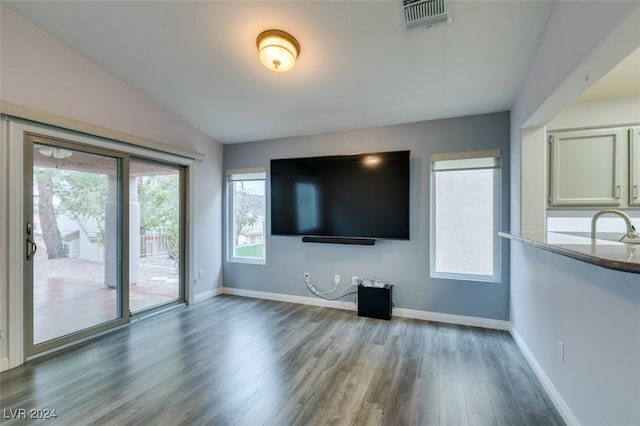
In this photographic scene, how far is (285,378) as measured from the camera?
2.16 metres

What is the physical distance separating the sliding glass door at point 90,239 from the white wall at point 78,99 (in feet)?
0.86

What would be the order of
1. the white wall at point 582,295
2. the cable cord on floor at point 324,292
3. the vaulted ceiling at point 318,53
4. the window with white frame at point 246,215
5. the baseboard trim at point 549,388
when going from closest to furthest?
the white wall at point 582,295 → the baseboard trim at point 549,388 → the vaulted ceiling at point 318,53 → the cable cord on floor at point 324,292 → the window with white frame at point 246,215

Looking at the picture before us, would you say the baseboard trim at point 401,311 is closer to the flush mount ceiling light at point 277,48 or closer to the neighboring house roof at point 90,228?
the neighboring house roof at point 90,228

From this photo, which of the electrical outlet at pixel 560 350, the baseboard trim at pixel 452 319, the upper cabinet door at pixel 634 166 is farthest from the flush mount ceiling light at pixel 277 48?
the upper cabinet door at pixel 634 166

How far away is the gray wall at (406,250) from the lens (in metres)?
3.14

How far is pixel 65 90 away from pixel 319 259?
3266mm

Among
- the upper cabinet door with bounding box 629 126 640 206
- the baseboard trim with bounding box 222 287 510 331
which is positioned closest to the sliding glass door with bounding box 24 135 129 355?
the baseboard trim with bounding box 222 287 510 331

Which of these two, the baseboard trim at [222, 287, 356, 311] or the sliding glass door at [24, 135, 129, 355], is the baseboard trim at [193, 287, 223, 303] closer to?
the baseboard trim at [222, 287, 356, 311]

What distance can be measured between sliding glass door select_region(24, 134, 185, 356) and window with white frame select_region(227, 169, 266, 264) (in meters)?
0.94

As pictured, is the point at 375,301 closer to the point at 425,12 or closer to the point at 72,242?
the point at 425,12

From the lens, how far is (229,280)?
14.8 feet

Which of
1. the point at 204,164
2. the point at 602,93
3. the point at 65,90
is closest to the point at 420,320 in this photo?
the point at 602,93

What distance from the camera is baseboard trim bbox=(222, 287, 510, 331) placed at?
3.14m

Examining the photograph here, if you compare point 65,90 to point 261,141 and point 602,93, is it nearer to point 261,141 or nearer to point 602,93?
point 261,141
